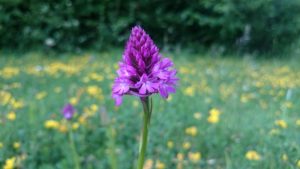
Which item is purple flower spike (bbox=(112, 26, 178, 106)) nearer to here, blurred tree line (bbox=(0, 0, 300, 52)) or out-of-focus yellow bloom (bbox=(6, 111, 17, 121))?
out-of-focus yellow bloom (bbox=(6, 111, 17, 121))

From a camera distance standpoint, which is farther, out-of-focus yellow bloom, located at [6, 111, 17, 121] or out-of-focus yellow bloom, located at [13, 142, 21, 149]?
out-of-focus yellow bloom, located at [6, 111, 17, 121]

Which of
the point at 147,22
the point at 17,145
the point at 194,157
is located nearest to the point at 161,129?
the point at 194,157

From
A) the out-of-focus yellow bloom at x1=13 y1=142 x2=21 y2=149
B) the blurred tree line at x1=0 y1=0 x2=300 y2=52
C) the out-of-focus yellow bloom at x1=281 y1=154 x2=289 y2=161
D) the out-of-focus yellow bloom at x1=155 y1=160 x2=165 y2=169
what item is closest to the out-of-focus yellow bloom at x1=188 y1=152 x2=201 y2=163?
the out-of-focus yellow bloom at x1=155 y1=160 x2=165 y2=169

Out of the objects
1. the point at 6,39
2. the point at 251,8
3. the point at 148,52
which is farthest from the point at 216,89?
the point at 6,39

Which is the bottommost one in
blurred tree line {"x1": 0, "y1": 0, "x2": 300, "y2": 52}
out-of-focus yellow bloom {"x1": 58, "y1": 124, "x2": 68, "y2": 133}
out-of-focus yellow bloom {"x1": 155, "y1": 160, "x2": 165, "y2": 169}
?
out-of-focus yellow bloom {"x1": 155, "y1": 160, "x2": 165, "y2": 169}

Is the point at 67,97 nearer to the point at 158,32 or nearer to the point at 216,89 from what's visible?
the point at 216,89

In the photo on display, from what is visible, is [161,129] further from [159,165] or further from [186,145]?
[159,165]
